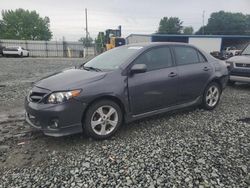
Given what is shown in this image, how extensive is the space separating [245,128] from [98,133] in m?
2.72

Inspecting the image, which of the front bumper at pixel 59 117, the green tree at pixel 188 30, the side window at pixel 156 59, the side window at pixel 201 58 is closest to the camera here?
the front bumper at pixel 59 117

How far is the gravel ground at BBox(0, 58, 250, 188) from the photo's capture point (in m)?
2.81

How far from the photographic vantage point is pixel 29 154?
3439mm

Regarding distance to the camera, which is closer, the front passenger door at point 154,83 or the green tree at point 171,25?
the front passenger door at point 154,83

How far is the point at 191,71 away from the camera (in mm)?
4953

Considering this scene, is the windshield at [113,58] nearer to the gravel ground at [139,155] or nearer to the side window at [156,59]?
the side window at [156,59]

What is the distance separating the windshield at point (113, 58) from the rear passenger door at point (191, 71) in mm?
1002

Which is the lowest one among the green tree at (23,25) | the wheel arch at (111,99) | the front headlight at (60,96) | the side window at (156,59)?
the wheel arch at (111,99)

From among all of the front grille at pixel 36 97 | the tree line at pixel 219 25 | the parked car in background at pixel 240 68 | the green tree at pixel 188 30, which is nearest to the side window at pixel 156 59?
the front grille at pixel 36 97

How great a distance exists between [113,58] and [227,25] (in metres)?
95.7

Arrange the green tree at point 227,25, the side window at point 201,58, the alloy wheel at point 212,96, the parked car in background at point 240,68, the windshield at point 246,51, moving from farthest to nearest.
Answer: the green tree at point 227,25 < the windshield at point 246,51 < the parked car in background at point 240,68 < the alloy wheel at point 212,96 < the side window at point 201,58

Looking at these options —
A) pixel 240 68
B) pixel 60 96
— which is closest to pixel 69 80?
pixel 60 96

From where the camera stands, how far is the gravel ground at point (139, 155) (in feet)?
9.23

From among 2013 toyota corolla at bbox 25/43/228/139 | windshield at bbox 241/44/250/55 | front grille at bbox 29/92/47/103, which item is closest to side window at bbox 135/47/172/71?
2013 toyota corolla at bbox 25/43/228/139
